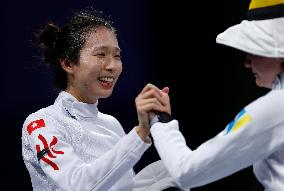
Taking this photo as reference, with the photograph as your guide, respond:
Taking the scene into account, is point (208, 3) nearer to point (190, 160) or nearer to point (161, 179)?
point (161, 179)

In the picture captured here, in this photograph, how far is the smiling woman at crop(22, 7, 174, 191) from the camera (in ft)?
5.01


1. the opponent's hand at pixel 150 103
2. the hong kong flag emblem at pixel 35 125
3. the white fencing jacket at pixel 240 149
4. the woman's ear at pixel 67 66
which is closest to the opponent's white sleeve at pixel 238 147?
the white fencing jacket at pixel 240 149

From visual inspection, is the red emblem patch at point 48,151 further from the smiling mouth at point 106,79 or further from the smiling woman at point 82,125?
the smiling mouth at point 106,79

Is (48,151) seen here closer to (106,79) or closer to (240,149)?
(106,79)

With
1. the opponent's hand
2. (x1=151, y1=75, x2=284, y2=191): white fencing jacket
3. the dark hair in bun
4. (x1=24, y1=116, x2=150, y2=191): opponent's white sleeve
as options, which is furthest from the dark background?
(x1=151, y1=75, x2=284, y2=191): white fencing jacket

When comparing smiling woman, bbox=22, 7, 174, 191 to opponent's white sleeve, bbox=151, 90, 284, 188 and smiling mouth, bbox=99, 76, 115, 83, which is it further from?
opponent's white sleeve, bbox=151, 90, 284, 188

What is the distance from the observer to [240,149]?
1195mm

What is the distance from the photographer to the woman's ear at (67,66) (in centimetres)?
190

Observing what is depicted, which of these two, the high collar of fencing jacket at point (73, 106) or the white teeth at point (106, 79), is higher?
the white teeth at point (106, 79)

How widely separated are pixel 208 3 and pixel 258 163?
63.9 inches

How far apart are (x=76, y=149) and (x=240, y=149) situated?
26.8 inches

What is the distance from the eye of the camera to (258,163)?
134 cm

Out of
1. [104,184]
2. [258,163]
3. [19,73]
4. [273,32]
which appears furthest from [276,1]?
[19,73]

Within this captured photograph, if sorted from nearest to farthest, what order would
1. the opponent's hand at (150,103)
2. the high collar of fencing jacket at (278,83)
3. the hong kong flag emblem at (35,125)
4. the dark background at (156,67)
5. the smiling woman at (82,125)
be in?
the high collar of fencing jacket at (278,83), the opponent's hand at (150,103), the smiling woman at (82,125), the hong kong flag emblem at (35,125), the dark background at (156,67)
